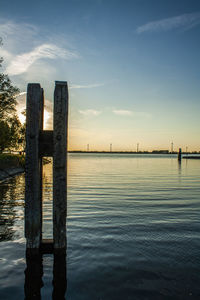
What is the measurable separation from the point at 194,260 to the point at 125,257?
4.76ft

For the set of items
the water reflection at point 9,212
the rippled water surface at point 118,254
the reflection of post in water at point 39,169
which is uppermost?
the reflection of post in water at point 39,169

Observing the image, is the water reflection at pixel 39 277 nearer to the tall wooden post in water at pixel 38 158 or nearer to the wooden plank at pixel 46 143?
→ the tall wooden post in water at pixel 38 158

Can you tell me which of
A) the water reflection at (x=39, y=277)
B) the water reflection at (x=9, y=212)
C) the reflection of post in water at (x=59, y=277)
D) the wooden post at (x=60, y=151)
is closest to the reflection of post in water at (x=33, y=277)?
the water reflection at (x=39, y=277)

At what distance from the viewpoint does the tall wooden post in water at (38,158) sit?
15.2 feet

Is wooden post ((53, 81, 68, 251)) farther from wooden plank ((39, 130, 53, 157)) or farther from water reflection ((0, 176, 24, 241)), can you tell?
water reflection ((0, 176, 24, 241))

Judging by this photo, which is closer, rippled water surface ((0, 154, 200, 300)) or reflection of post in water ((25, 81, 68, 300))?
rippled water surface ((0, 154, 200, 300))

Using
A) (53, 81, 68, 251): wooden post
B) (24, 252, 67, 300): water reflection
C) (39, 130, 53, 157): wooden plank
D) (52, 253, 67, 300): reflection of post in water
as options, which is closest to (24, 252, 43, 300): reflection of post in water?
(24, 252, 67, 300): water reflection

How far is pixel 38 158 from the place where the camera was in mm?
4789

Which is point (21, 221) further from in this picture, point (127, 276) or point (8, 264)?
point (127, 276)

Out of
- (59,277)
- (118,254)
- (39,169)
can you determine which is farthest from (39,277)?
(39,169)

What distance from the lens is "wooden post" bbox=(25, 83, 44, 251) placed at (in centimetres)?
467

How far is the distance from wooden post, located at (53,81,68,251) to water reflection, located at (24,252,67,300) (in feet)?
2.38

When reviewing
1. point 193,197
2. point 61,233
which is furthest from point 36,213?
point 193,197

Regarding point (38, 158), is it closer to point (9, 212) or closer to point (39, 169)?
point (39, 169)
